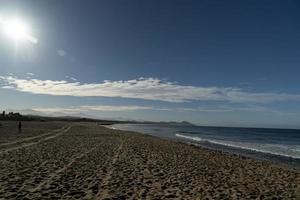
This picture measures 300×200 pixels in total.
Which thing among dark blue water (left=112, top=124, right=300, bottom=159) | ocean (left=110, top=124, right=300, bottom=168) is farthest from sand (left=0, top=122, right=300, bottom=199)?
dark blue water (left=112, top=124, right=300, bottom=159)

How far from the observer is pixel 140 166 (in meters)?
17.8

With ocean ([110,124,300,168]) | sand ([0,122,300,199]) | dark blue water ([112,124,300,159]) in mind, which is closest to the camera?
sand ([0,122,300,199])

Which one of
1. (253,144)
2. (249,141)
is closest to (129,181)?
(253,144)

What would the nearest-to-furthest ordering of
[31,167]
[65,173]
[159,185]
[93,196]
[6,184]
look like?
1. [93,196]
2. [6,184]
3. [159,185]
4. [65,173]
5. [31,167]

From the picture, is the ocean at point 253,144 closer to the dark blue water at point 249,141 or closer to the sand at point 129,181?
the dark blue water at point 249,141

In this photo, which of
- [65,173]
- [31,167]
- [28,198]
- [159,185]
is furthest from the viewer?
[31,167]

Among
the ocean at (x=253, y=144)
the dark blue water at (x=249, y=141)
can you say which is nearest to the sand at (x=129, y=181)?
the ocean at (x=253, y=144)

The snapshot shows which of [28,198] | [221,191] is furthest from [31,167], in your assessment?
[221,191]

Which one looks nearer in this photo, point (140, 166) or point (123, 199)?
point (123, 199)

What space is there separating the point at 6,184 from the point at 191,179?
7339mm

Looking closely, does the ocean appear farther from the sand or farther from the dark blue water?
the sand

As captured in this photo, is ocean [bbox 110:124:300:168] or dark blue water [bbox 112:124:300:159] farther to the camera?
dark blue water [bbox 112:124:300:159]

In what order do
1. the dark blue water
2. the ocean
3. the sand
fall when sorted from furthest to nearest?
the dark blue water, the ocean, the sand

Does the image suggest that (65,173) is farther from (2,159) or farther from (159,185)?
(2,159)
